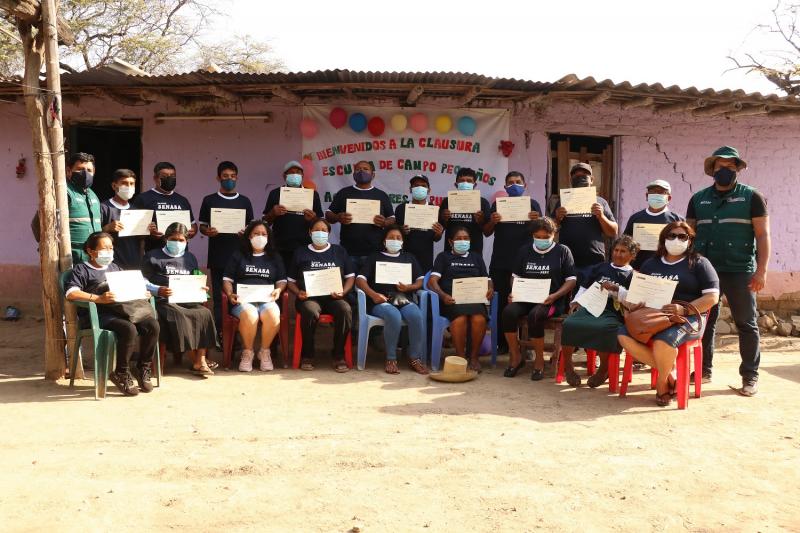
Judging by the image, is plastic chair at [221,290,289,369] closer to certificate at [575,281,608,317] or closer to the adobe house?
the adobe house

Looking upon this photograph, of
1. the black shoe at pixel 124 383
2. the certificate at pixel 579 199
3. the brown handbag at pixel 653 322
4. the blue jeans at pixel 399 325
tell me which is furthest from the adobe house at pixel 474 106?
the black shoe at pixel 124 383

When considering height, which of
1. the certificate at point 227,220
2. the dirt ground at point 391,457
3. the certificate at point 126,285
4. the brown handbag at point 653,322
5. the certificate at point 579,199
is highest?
the certificate at point 579,199

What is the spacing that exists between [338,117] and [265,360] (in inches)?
127

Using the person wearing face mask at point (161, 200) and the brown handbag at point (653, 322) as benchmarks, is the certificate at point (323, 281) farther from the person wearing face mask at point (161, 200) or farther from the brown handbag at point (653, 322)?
the brown handbag at point (653, 322)

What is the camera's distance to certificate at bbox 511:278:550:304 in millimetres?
5961

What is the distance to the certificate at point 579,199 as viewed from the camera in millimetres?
6188

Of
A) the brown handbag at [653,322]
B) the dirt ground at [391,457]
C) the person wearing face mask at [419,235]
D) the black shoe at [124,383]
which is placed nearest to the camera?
the dirt ground at [391,457]

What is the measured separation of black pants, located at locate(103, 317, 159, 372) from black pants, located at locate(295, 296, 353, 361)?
1316mm

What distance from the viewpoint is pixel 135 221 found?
6047mm

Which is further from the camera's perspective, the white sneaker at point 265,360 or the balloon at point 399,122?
the balloon at point 399,122

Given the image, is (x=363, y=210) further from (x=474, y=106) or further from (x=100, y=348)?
(x=100, y=348)

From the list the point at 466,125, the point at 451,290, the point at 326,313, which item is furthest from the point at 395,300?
the point at 466,125

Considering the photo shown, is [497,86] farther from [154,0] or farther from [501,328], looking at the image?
[154,0]

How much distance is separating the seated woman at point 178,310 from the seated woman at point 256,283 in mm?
294
